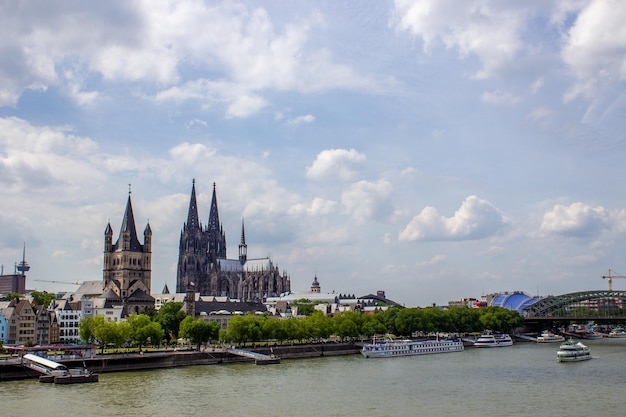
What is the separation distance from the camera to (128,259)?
130m

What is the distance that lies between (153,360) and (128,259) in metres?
66.6

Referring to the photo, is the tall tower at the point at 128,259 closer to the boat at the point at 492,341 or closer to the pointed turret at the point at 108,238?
the pointed turret at the point at 108,238

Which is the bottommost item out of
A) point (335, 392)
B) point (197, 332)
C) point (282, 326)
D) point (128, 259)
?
point (335, 392)

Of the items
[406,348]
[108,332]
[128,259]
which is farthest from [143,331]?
[128,259]

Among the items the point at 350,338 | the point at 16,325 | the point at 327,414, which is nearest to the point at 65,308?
the point at 16,325

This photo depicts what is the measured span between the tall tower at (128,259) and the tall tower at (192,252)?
40215mm

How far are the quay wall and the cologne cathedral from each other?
89855 millimetres

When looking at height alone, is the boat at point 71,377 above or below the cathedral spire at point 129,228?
below

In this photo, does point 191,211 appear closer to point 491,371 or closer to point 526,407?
point 491,371

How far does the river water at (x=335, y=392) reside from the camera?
41.7 m

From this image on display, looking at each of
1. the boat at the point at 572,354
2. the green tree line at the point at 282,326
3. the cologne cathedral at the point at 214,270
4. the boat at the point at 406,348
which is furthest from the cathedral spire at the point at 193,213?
the boat at the point at 572,354

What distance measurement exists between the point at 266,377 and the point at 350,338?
46118 millimetres

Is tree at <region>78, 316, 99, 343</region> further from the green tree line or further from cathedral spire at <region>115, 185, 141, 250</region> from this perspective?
cathedral spire at <region>115, 185, 141, 250</region>

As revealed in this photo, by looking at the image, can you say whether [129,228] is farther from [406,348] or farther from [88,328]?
[406,348]
